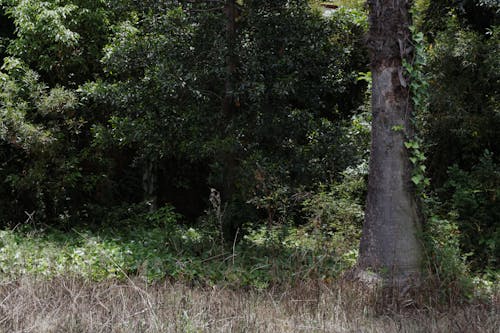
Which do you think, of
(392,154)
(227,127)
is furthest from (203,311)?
(227,127)

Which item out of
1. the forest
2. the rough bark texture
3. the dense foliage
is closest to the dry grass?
the forest

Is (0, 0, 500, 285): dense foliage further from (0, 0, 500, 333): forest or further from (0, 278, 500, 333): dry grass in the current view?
(0, 278, 500, 333): dry grass

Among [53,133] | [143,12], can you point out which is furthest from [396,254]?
[53,133]

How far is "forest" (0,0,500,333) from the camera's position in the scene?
5.11m

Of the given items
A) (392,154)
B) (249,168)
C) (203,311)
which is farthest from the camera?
(249,168)

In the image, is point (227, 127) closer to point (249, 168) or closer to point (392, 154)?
point (249, 168)

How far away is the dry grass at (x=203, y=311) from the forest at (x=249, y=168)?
0.02 metres

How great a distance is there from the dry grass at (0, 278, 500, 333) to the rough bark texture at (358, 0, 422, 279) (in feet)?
2.26

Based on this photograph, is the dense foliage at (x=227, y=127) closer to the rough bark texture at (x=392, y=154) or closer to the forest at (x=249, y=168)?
the forest at (x=249, y=168)

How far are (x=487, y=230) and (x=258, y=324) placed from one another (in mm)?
3805

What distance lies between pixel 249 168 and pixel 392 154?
1.95 m

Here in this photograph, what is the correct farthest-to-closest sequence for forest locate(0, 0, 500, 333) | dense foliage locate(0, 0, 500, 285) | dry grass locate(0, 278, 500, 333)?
1. dense foliage locate(0, 0, 500, 285)
2. forest locate(0, 0, 500, 333)
3. dry grass locate(0, 278, 500, 333)

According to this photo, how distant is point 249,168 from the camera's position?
7.01 metres

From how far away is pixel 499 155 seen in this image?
863 cm
